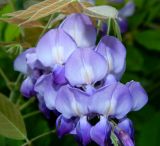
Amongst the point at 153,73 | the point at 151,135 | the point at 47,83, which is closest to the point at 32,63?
the point at 47,83

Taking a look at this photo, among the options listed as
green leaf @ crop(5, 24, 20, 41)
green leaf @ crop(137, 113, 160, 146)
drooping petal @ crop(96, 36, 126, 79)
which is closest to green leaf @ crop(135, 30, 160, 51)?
green leaf @ crop(137, 113, 160, 146)

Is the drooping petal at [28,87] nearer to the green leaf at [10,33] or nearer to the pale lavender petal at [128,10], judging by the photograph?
the green leaf at [10,33]

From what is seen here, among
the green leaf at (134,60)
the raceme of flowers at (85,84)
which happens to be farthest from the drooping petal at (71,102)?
the green leaf at (134,60)

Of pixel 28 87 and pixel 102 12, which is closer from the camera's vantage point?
pixel 102 12

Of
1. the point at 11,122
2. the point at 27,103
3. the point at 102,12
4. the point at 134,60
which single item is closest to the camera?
the point at 102,12

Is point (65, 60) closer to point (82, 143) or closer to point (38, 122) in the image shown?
point (82, 143)

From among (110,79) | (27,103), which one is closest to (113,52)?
(110,79)

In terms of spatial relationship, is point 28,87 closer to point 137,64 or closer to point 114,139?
point 114,139
